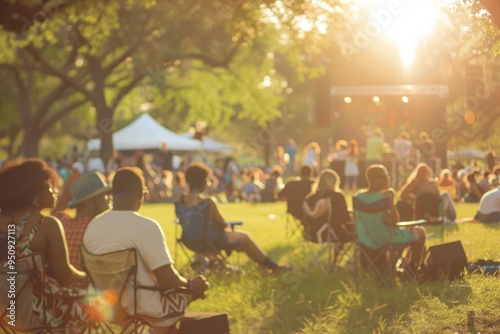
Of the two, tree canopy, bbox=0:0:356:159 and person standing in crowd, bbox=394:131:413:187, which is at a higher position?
tree canopy, bbox=0:0:356:159

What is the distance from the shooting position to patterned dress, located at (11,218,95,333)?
6.60 meters

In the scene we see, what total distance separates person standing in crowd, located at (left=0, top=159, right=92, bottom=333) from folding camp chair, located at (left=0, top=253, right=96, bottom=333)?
0.02 meters

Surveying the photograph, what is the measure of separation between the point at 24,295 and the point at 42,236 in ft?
1.34

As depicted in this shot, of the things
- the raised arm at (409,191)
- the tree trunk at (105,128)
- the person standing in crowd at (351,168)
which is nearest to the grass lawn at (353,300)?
the raised arm at (409,191)

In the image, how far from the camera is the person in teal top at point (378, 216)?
10.6m

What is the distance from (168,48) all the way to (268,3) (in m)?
19.4

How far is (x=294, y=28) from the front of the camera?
61.5ft

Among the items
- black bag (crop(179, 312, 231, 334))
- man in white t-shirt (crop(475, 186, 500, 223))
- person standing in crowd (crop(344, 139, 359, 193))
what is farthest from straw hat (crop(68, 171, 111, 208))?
person standing in crowd (crop(344, 139, 359, 193))

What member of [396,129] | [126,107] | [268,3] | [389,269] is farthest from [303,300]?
[126,107]

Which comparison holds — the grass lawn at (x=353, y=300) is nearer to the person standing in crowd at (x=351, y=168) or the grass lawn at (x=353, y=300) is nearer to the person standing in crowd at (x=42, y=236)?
the person standing in crowd at (x=42, y=236)

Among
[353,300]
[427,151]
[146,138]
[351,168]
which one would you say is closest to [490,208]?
[353,300]

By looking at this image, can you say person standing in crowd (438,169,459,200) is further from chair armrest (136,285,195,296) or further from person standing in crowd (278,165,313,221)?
chair armrest (136,285,195,296)

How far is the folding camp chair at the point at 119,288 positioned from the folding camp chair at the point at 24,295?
239 millimetres

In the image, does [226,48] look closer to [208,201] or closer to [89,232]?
[208,201]
